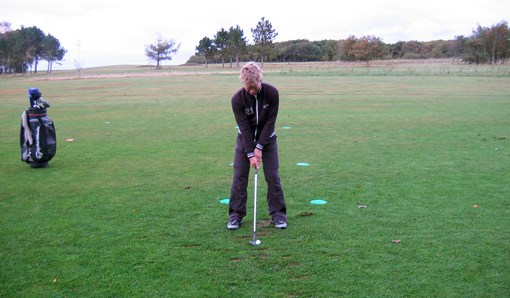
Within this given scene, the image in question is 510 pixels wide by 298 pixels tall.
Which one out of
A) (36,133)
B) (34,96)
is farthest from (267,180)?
(34,96)

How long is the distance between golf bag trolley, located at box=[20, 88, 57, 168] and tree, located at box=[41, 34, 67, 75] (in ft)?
328

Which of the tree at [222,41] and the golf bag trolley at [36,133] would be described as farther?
the tree at [222,41]

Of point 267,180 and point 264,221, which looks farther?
point 264,221

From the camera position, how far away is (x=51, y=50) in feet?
316

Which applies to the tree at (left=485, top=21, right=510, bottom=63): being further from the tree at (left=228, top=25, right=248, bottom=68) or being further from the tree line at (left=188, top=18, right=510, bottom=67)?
the tree at (left=228, top=25, right=248, bottom=68)

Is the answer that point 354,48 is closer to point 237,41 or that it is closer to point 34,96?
point 237,41

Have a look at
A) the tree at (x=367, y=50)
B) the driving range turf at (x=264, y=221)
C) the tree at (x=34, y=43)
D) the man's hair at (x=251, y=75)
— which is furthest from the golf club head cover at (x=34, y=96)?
the tree at (x=34, y=43)

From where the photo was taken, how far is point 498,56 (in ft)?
223

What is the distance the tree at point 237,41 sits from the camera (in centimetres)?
9275

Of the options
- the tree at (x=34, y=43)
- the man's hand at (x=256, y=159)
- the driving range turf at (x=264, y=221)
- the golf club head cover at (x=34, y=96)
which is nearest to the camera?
the driving range turf at (x=264, y=221)

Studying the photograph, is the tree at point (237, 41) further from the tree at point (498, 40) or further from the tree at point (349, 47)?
the tree at point (498, 40)

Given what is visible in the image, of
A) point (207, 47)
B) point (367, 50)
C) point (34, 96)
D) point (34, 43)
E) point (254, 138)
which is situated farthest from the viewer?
point (207, 47)

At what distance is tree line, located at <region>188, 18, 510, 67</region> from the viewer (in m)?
68.3

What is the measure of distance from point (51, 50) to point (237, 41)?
44548 mm
